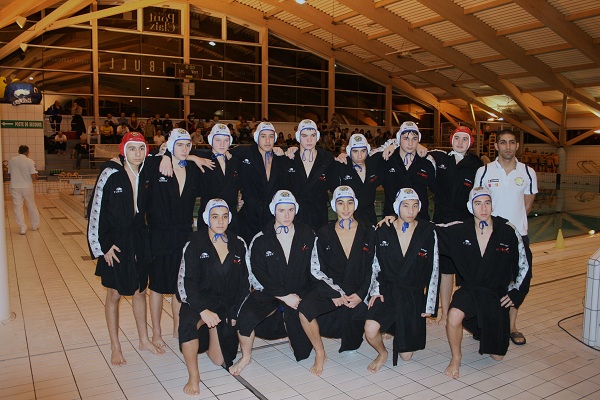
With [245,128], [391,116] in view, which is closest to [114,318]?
[245,128]

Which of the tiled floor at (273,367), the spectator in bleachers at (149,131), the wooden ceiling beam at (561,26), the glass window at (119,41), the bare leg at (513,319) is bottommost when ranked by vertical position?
the tiled floor at (273,367)

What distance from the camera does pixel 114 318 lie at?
4488 mm

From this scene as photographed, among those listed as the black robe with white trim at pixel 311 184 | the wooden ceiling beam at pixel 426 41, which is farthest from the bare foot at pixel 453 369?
the wooden ceiling beam at pixel 426 41

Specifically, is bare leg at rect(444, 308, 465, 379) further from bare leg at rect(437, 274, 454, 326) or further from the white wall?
the white wall

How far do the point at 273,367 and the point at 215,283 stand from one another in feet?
2.83

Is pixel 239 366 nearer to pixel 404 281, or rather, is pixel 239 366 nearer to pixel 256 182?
pixel 404 281

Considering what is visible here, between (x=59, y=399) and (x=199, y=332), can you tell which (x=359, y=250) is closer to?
(x=199, y=332)

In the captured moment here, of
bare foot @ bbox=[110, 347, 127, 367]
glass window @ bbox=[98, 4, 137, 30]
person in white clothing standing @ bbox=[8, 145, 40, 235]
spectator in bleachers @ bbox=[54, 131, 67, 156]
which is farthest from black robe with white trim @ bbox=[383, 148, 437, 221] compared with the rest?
glass window @ bbox=[98, 4, 137, 30]

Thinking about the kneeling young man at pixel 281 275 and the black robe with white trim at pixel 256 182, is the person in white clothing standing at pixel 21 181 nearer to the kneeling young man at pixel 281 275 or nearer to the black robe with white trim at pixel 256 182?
the black robe with white trim at pixel 256 182

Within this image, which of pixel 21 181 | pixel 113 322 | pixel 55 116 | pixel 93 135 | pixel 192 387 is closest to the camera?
pixel 192 387

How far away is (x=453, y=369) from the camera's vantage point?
423cm

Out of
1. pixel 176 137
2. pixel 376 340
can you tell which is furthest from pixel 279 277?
pixel 176 137

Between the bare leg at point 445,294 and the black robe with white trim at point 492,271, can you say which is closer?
the black robe with white trim at point 492,271

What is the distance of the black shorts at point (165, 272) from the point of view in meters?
4.71
